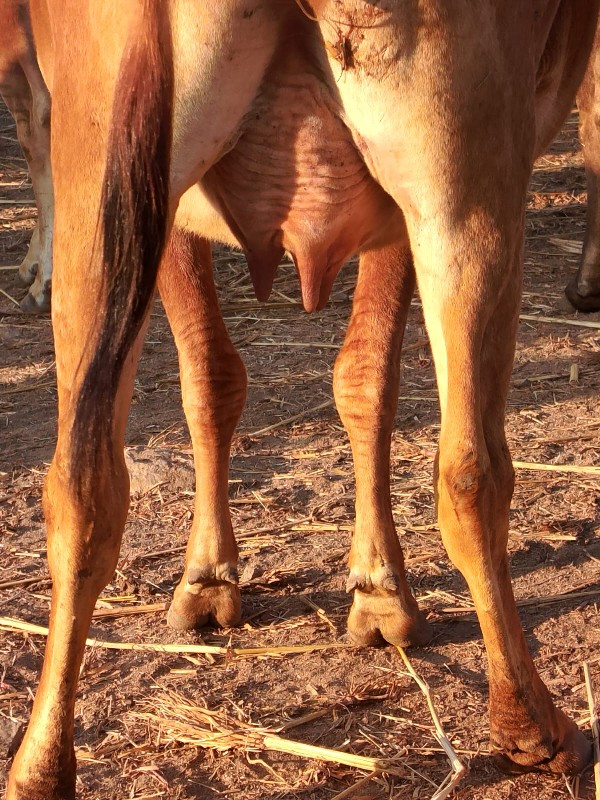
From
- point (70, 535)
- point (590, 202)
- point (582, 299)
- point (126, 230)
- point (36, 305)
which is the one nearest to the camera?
point (126, 230)

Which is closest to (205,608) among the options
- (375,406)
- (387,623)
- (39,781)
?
(387,623)

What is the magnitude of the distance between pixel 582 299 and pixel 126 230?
4.33 meters

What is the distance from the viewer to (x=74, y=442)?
243 cm

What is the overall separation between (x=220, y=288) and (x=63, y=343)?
14.6 ft

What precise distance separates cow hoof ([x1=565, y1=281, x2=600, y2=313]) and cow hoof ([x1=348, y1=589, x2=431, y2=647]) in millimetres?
3237

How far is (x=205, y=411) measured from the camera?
144 inches

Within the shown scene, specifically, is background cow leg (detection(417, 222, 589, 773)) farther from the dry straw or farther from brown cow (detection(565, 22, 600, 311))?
brown cow (detection(565, 22, 600, 311))

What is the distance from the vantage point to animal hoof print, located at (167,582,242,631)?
357 cm

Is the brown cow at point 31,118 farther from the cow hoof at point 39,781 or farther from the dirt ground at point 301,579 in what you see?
the cow hoof at point 39,781

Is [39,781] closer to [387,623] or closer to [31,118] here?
[387,623]

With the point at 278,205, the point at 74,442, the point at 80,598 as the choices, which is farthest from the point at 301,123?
the point at 80,598

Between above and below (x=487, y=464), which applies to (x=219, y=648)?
below

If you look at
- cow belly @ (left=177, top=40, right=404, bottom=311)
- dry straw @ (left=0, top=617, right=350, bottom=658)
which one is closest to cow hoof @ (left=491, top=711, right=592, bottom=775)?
dry straw @ (left=0, top=617, right=350, bottom=658)

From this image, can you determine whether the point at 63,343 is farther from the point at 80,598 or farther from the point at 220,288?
the point at 220,288
